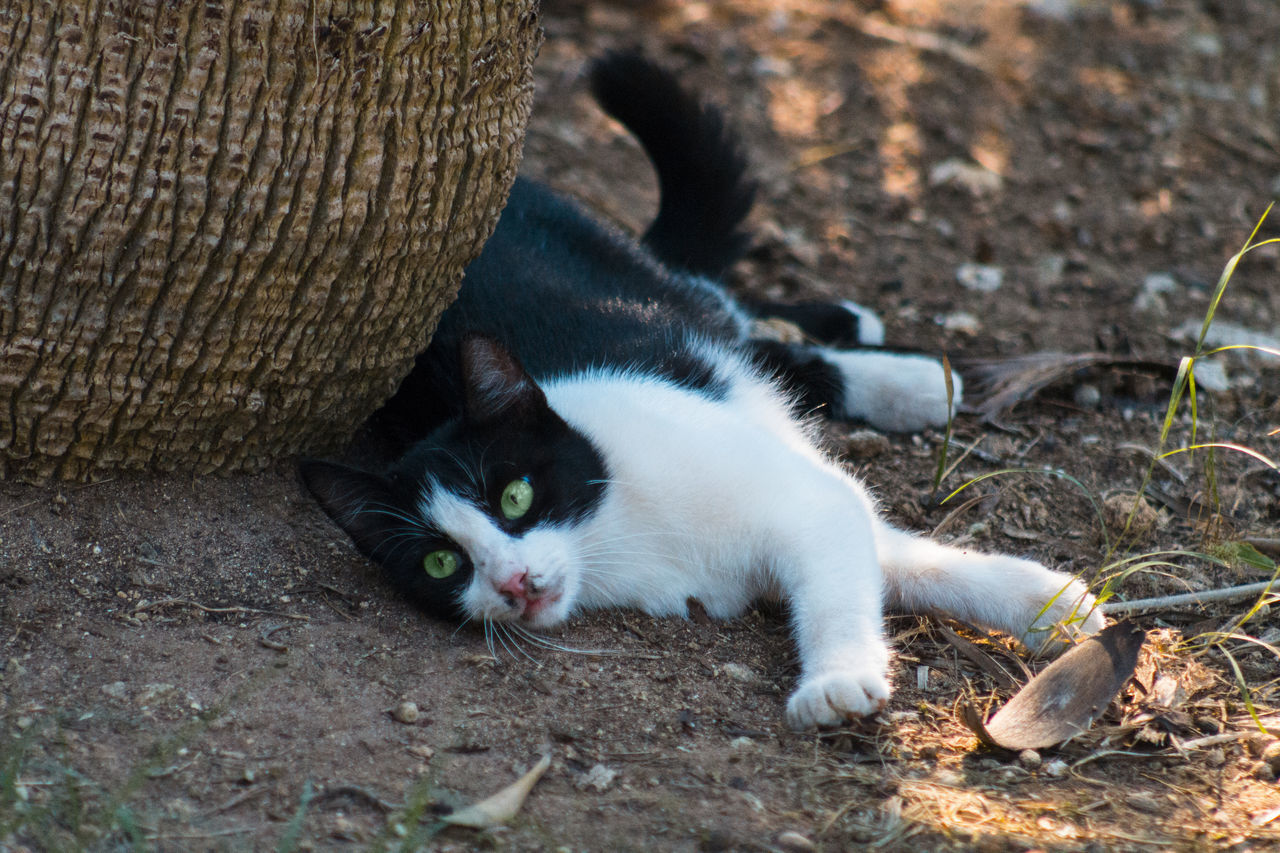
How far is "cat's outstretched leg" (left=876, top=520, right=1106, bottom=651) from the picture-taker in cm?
219

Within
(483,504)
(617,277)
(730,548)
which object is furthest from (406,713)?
(617,277)

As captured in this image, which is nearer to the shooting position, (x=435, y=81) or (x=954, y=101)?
(x=435, y=81)

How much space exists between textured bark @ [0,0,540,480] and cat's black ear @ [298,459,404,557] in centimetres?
21

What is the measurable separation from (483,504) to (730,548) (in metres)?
0.55

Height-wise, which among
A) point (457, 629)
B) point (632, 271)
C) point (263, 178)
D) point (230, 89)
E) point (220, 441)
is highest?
point (230, 89)

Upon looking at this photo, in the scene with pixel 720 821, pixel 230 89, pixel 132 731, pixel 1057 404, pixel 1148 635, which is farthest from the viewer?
pixel 1057 404

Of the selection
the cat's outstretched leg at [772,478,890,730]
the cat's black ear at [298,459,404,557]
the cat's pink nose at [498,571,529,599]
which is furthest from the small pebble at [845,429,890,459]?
the cat's black ear at [298,459,404,557]

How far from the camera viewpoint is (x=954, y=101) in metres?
4.91

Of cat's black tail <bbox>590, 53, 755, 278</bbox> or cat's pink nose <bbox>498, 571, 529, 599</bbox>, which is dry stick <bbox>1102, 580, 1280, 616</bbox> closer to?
cat's pink nose <bbox>498, 571, 529, 599</bbox>

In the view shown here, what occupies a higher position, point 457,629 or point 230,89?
point 230,89

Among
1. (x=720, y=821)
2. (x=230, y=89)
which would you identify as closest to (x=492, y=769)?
(x=720, y=821)

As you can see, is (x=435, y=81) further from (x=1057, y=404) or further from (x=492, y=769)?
(x=1057, y=404)

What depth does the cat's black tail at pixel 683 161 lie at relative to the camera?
11.1 feet

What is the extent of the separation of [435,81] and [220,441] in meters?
0.92
